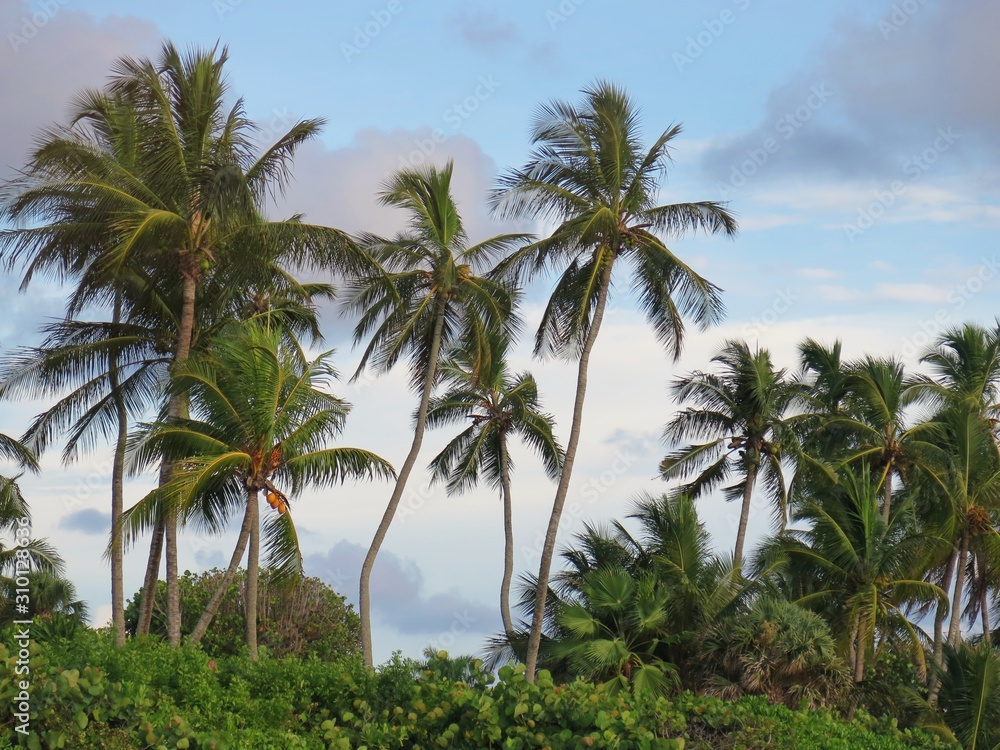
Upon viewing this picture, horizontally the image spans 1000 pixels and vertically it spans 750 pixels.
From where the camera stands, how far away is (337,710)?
14281 millimetres

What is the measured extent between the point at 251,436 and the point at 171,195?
17.9 feet

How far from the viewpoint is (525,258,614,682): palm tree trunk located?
79.8 feet

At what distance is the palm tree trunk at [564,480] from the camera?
2433 centimetres

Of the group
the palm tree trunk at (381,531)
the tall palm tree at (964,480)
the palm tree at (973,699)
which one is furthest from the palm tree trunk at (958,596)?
the palm tree trunk at (381,531)

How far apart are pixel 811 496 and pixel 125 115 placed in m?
18.5

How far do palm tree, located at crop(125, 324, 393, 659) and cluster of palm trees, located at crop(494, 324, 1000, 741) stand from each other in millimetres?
6503

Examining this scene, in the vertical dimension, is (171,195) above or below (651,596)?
above

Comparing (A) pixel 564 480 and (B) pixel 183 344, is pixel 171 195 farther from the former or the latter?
(A) pixel 564 480

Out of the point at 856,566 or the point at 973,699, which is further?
the point at 856,566

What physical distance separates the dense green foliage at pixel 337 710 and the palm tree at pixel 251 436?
4.43 metres

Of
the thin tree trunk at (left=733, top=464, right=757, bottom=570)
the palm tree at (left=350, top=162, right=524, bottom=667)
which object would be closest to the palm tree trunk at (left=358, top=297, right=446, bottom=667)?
the palm tree at (left=350, top=162, right=524, bottom=667)

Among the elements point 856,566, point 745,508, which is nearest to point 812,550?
point 856,566

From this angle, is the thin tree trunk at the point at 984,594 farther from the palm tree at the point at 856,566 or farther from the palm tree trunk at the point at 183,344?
the palm tree trunk at the point at 183,344

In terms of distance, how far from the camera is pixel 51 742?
33.0 feet
